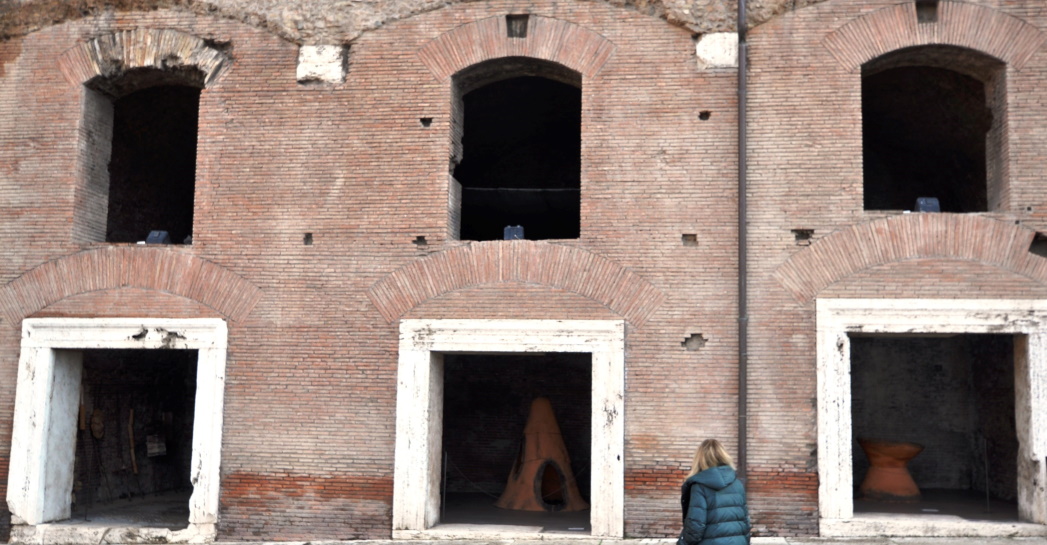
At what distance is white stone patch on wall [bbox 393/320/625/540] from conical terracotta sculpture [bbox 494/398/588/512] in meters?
1.98

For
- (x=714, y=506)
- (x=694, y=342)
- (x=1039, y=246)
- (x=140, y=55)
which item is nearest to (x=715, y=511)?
(x=714, y=506)

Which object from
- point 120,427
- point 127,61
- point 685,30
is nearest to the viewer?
point 685,30

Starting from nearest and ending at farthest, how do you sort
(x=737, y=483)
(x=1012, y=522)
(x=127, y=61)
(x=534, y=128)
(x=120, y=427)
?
(x=737, y=483) < (x=1012, y=522) < (x=127, y=61) < (x=120, y=427) < (x=534, y=128)

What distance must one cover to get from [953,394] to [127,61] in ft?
38.0

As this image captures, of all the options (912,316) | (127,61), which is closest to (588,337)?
(912,316)

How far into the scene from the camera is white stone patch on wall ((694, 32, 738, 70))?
992 centimetres

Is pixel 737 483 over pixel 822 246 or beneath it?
beneath

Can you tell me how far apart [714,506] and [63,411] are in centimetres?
792

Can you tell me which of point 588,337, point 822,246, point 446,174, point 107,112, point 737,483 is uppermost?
point 107,112

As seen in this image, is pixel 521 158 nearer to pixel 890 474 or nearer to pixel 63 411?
pixel 890 474

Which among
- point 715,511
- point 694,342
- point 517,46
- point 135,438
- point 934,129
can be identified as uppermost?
point 517,46

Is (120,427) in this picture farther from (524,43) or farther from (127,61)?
(524,43)

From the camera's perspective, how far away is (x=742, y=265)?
31.3 ft

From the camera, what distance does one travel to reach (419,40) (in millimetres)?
10445
